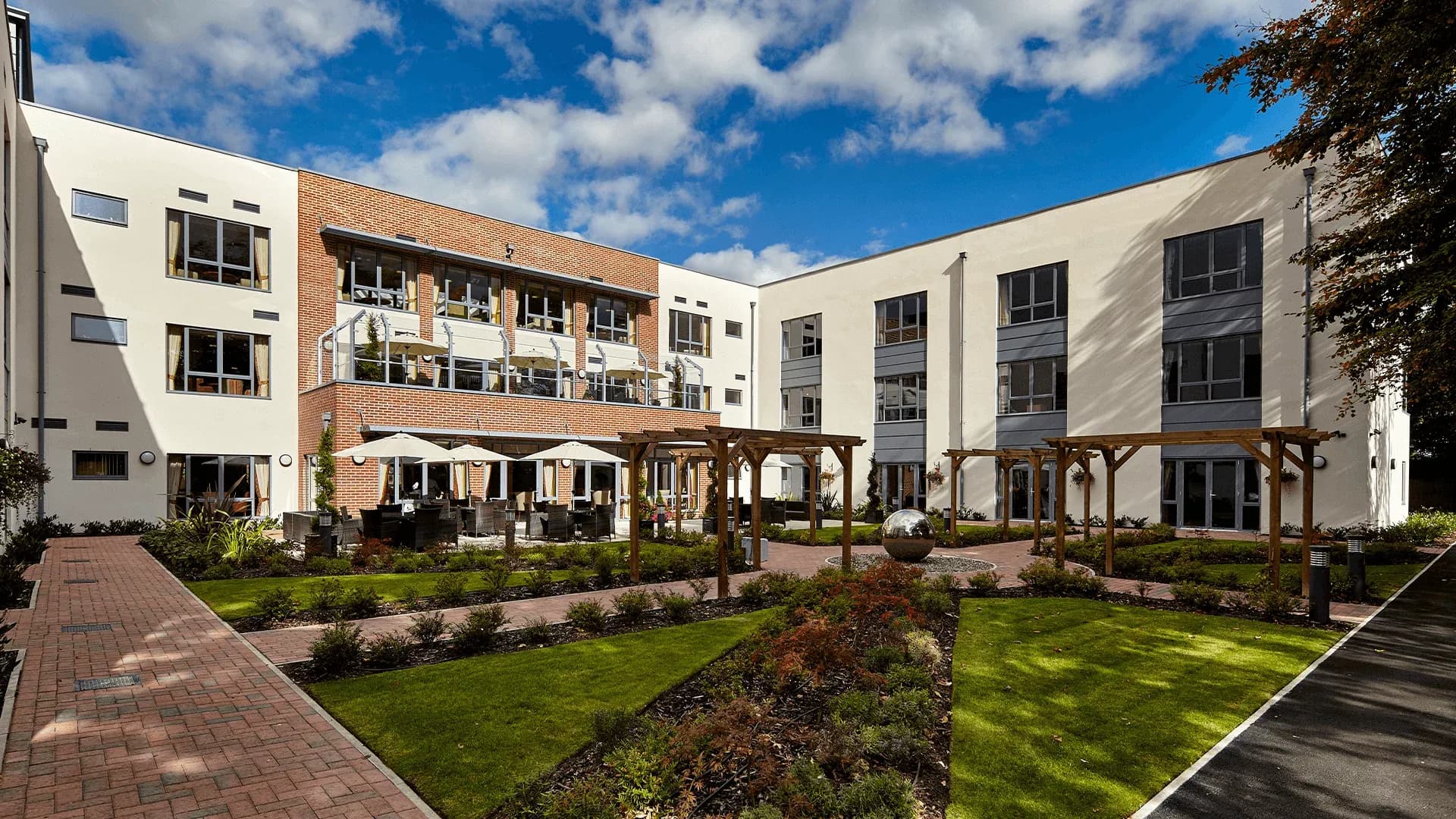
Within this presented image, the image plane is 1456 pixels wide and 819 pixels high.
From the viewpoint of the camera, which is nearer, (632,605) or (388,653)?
(388,653)

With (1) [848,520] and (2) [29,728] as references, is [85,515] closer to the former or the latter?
(2) [29,728]

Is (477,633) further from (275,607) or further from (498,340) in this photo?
(498,340)

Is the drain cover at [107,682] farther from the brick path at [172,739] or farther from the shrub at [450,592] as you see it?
the shrub at [450,592]

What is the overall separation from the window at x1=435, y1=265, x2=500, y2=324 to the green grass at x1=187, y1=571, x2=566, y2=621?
14367mm

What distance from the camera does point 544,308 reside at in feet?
93.6

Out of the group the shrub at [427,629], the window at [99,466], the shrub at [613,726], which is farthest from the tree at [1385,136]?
the window at [99,466]

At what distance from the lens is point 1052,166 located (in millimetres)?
31719

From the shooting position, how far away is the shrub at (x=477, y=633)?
8.01m

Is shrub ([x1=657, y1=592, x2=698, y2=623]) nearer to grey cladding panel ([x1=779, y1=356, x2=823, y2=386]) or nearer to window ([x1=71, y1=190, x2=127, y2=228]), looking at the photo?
window ([x1=71, y1=190, x2=127, y2=228])

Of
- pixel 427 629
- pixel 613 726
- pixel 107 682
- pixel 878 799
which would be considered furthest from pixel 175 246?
pixel 878 799

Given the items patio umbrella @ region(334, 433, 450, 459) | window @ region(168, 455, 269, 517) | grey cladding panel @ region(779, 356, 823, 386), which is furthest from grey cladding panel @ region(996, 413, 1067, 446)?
window @ region(168, 455, 269, 517)

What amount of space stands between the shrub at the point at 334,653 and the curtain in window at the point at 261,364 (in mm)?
17998

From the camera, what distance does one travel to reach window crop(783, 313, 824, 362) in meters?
34.7

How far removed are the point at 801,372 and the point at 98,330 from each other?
1003 inches
